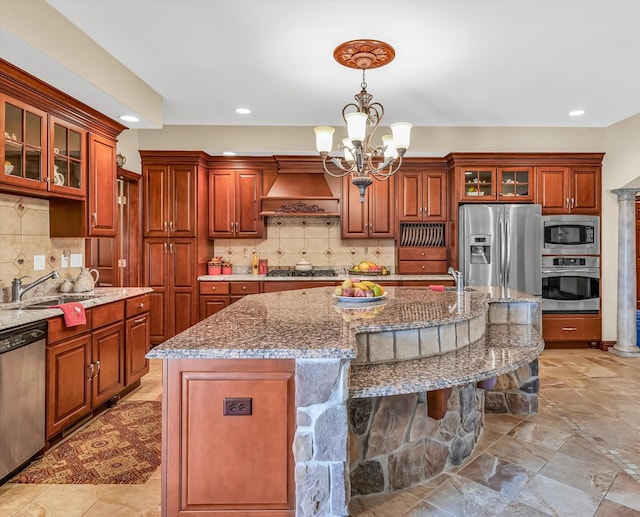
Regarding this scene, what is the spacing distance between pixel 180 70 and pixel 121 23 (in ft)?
2.50

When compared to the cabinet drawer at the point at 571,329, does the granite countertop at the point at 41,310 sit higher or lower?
higher

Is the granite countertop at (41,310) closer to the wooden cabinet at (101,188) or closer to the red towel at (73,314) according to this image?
the red towel at (73,314)

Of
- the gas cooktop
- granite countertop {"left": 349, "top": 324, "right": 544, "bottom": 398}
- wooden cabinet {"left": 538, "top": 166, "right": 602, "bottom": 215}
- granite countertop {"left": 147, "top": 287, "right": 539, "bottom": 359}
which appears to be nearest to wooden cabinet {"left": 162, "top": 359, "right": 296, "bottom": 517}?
granite countertop {"left": 147, "top": 287, "right": 539, "bottom": 359}

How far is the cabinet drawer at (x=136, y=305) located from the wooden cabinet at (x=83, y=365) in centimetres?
8

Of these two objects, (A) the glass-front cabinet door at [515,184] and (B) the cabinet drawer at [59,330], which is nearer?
(B) the cabinet drawer at [59,330]

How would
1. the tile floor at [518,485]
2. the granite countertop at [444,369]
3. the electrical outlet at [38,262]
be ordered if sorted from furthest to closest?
1. the electrical outlet at [38,262]
2. the tile floor at [518,485]
3. the granite countertop at [444,369]

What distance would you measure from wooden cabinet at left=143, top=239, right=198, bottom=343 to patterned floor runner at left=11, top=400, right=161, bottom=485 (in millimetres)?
1873

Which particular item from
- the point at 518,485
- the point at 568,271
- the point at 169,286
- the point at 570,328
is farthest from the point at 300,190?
the point at 518,485

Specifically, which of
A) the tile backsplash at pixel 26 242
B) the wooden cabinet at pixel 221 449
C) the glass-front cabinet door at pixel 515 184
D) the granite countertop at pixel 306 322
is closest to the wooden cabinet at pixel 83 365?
the tile backsplash at pixel 26 242

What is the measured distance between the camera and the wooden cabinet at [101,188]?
3.39m

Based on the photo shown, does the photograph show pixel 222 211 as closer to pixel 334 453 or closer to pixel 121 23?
pixel 121 23

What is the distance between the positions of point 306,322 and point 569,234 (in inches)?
170

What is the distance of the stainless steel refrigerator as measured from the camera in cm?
500

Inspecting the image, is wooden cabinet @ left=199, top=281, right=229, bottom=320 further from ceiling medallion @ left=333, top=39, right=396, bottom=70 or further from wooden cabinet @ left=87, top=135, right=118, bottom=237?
ceiling medallion @ left=333, top=39, right=396, bottom=70
